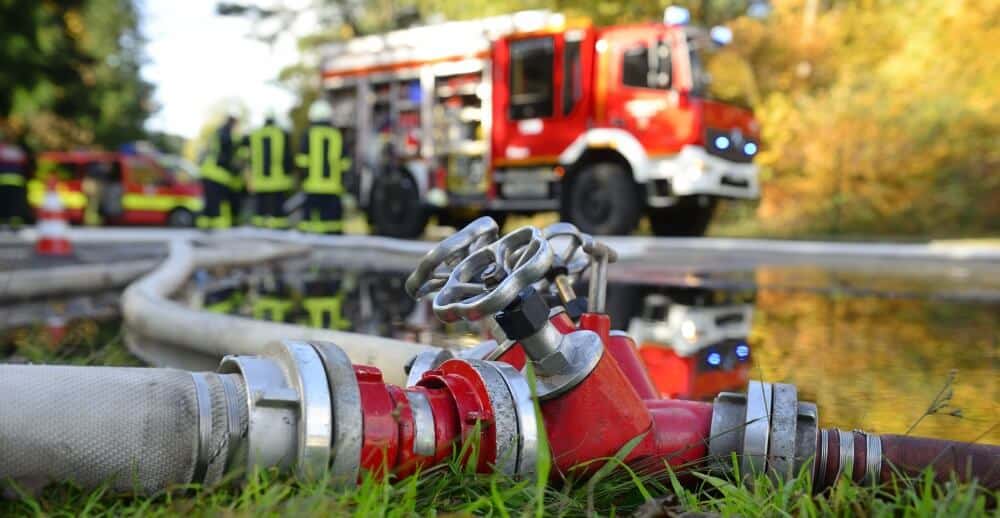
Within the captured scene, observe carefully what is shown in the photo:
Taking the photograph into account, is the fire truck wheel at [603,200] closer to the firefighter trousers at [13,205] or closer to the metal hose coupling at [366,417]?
the metal hose coupling at [366,417]

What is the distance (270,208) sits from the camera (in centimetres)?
1224

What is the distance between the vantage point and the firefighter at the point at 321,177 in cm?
1105

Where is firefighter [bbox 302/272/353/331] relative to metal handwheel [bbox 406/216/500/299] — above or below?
below

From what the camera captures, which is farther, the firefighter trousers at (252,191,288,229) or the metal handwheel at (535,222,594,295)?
the firefighter trousers at (252,191,288,229)

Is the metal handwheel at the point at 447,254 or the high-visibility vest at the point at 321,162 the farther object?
the high-visibility vest at the point at 321,162

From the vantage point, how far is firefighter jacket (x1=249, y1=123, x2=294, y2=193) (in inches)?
468

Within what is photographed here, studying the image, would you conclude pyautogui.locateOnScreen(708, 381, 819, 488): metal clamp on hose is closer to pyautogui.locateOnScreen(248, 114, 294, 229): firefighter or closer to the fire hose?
the fire hose

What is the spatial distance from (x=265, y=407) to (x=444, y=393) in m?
0.29

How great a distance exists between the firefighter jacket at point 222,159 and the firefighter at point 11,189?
5205mm

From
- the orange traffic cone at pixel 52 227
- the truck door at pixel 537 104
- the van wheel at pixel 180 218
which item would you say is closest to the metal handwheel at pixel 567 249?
the orange traffic cone at pixel 52 227

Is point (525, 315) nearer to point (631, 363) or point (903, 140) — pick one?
point (631, 363)

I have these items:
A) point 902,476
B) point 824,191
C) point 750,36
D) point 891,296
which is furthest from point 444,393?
point 750,36

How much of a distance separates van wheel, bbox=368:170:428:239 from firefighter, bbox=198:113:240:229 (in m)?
2.03

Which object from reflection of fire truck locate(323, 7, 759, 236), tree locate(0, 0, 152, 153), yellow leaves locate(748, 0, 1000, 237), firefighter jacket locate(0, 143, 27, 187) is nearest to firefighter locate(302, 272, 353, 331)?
reflection of fire truck locate(323, 7, 759, 236)
